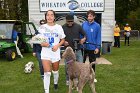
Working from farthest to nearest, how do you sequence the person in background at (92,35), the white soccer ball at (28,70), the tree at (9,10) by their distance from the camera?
1. the tree at (9,10)
2. the white soccer ball at (28,70)
3. the person in background at (92,35)

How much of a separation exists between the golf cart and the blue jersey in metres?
5.64

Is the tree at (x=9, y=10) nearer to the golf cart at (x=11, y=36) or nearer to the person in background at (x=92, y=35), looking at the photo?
the golf cart at (x=11, y=36)

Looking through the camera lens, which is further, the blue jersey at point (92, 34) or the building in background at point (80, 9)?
the building in background at point (80, 9)

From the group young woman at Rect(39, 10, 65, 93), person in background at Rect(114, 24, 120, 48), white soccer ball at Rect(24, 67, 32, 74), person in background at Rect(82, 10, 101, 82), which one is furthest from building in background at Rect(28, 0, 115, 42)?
young woman at Rect(39, 10, 65, 93)

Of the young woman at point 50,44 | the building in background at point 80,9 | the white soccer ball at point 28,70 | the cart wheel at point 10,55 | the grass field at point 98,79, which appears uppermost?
the building in background at point 80,9

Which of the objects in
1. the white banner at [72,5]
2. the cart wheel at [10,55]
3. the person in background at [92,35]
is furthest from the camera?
the white banner at [72,5]

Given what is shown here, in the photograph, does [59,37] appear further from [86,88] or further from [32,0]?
[32,0]

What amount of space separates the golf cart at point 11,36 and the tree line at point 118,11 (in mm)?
11574

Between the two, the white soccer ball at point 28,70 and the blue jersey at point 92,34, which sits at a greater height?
the blue jersey at point 92,34

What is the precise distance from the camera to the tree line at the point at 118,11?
30062mm

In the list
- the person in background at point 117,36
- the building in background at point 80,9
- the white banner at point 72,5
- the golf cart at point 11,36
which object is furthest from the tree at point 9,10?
the golf cart at point 11,36

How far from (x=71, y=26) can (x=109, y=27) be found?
→ 13.7 m

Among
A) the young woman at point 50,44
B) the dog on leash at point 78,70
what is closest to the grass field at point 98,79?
the dog on leash at point 78,70

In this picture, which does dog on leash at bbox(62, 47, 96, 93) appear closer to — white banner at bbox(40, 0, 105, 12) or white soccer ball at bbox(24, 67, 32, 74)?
white soccer ball at bbox(24, 67, 32, 74)
